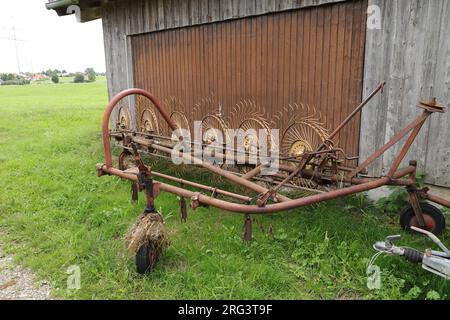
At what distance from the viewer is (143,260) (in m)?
3.29

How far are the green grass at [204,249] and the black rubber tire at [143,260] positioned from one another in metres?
0.07

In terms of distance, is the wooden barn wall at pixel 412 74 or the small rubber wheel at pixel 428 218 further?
the wooden barn wall at pixel 412 74

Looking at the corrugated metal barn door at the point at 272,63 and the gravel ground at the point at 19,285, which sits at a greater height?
the corrugated metal barn door at the point at 272,63

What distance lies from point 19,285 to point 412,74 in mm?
4508

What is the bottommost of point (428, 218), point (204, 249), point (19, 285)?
point (19, 285)

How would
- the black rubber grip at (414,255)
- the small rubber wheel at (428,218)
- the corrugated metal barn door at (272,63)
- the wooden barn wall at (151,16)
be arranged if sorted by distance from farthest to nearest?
the wooden barn wall at (151,16)
the corrugated metal barn door at (272,63)
the small rubber wheel at (428,218)
the black rubber grip at (414,255)

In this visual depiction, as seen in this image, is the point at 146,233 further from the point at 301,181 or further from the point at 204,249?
the point at 301,181

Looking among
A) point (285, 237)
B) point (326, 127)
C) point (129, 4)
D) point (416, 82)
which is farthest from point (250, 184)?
point (129, 4)

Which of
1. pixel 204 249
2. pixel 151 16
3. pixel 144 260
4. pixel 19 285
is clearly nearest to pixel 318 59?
pixel 204 249

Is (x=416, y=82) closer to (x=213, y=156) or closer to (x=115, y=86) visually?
(x=213, y=156)

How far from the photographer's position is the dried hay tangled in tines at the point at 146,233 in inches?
124

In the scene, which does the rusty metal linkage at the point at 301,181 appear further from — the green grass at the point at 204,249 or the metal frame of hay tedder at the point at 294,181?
the green grass at the point at 204,249

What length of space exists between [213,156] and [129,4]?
4669 millimetres

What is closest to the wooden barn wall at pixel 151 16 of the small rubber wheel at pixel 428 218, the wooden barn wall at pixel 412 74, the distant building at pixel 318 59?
the distant building at pixel 318 59
